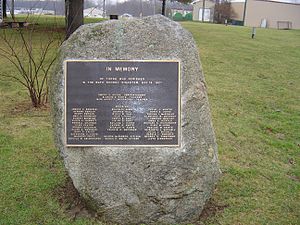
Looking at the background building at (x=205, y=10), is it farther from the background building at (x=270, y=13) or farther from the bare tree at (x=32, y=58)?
the bare tree at (x=32, y=58)

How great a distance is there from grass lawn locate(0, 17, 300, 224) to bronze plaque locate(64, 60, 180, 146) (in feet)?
3.37

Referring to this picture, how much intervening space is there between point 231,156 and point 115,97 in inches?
104

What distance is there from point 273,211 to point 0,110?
18.1 feet

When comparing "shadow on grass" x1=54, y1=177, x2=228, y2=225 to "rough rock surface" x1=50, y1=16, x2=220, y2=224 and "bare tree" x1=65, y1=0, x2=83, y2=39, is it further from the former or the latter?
"bare tree" x1=65, y1=0, x2=83, y2=39

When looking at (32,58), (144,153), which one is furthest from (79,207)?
(32,58)

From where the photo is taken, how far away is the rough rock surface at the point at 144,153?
390 centimetres

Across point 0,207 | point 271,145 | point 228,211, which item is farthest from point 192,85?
point 271,145

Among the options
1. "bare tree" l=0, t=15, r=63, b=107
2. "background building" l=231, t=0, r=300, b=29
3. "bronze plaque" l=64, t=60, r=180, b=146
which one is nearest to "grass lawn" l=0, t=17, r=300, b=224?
"bare tree" l=0, t=15, r=63, b=107

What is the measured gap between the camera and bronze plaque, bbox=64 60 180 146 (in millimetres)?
3939

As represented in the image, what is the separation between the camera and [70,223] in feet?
13.3

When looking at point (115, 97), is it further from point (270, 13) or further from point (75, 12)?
point (270, 13)

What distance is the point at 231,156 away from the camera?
19.3 ft

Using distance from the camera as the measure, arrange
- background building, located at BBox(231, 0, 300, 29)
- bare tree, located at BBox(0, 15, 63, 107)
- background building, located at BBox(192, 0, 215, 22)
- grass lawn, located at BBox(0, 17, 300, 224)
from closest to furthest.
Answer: grass lawn, located at BBox(0, 17, 300, 224), bare tree, located at BBox(0, 15, 63, 107), background building, located at BBox(231, 0, 300, 29), background building, located at BBox(192, 0, 215, 22)

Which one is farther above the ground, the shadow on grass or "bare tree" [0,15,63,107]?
"bare tree" [0,15,63,107]
